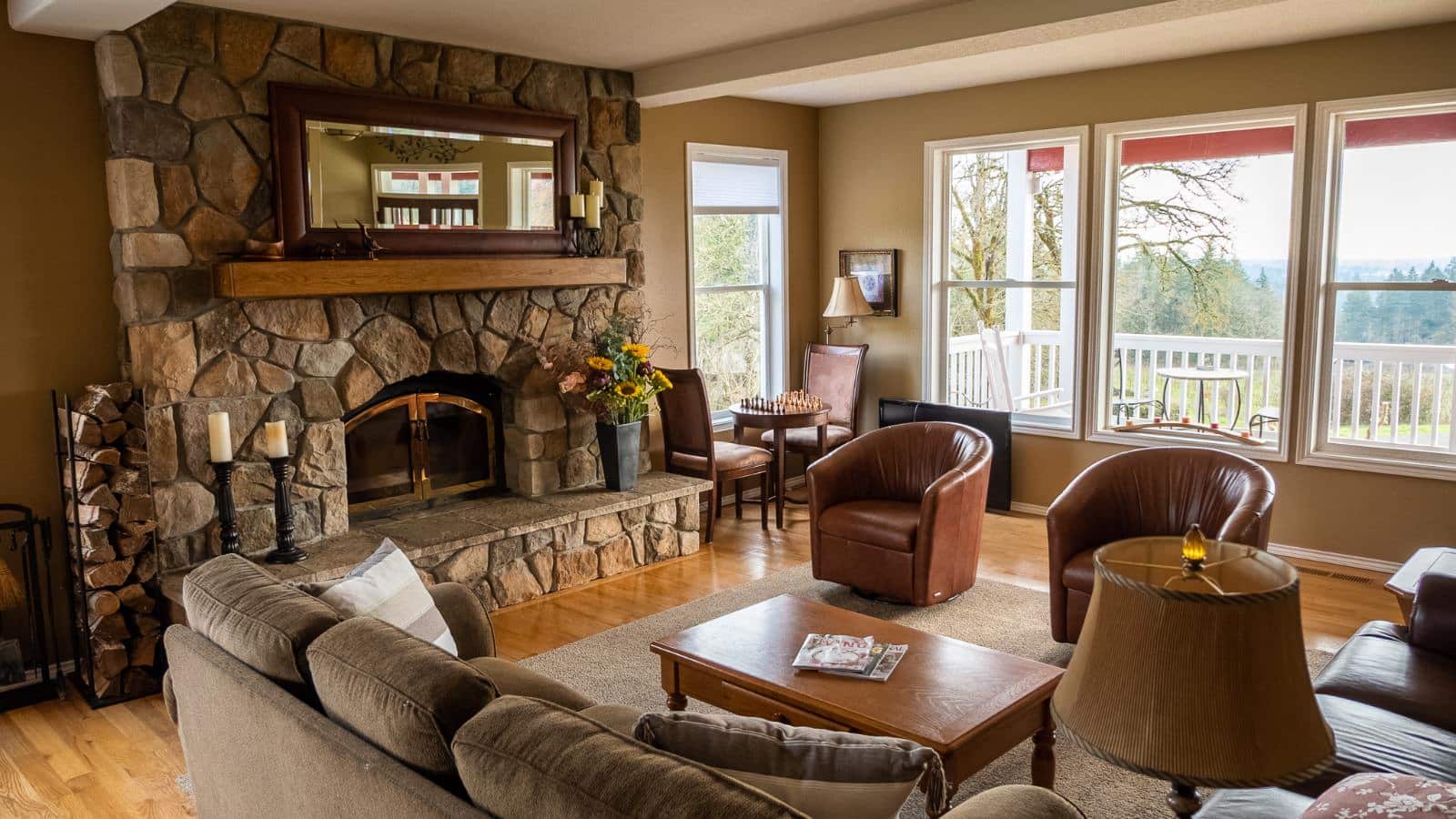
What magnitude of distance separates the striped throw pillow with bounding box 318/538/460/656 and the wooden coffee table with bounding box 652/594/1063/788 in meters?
0.78

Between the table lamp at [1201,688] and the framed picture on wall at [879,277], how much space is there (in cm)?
551

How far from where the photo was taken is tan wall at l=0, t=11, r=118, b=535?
12.5ft

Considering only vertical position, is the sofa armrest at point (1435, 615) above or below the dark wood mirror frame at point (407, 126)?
below

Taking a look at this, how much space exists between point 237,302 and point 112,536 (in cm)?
98

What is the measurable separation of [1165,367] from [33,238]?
17.9 feet

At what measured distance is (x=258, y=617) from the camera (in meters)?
2.21

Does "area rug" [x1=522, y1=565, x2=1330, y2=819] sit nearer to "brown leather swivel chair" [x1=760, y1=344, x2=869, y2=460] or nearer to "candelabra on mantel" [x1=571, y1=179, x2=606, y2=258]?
"brown leather swivel chair" [x1=760, y1=344, x2=869, y2=460]

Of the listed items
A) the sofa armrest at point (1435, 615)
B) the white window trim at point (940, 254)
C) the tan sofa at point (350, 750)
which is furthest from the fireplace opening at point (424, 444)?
the sofa armrest at point (1435, 615)

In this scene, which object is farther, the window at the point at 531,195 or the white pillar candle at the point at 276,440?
the window at the point at 531,195

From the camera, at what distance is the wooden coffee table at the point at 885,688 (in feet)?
8.67

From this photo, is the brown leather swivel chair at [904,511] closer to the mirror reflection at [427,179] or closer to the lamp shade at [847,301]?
the lamp shade at [847,301]

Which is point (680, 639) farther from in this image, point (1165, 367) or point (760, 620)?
point (1165, 367)

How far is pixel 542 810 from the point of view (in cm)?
149

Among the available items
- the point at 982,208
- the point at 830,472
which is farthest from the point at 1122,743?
the point at 982,208
